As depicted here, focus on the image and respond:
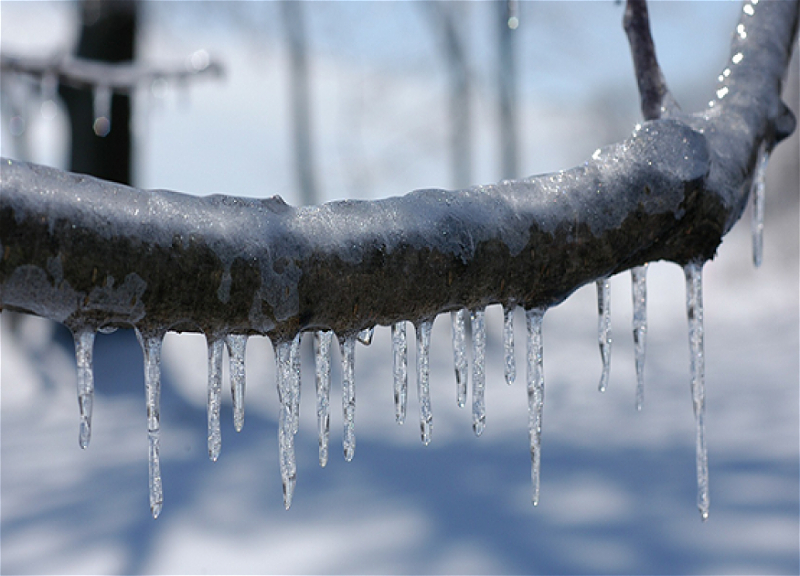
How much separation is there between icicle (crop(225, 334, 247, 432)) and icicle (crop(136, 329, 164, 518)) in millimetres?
142

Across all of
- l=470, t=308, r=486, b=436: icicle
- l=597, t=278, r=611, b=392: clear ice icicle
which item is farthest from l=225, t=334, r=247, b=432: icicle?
l=597, t=278, r=611, b=392: clear ice icicle

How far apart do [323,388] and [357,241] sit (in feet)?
2.69

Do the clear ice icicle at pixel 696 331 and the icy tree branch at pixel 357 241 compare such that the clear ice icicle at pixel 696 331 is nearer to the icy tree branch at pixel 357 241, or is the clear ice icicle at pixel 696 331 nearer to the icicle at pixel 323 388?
the icy tree branch at pixel 357 241

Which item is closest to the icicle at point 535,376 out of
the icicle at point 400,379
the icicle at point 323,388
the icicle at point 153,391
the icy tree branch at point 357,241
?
the icy tree branch at point 357,241

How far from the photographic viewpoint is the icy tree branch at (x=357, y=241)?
886mm

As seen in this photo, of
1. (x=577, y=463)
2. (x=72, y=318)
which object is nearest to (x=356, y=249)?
(x=72, y=318)

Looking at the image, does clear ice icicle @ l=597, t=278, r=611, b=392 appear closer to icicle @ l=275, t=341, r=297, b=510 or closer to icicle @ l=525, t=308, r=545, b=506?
icicle @ l=525, t=308, r=545, b=506

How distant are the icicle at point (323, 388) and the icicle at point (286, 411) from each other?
3.0 inches

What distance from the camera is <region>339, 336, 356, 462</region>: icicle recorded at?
134 cm

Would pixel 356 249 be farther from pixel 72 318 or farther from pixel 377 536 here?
pixel 377 536

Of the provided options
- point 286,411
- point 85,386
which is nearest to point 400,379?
point 286,411

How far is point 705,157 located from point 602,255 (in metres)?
0.30

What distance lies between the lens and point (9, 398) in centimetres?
802

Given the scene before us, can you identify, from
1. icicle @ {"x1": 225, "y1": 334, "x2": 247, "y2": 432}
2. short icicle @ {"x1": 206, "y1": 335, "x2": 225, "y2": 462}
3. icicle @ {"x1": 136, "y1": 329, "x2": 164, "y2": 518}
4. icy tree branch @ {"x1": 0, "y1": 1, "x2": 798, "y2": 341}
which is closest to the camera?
icy tree branch @ {"x1": 0, "y1": 1, "x2": 798, "y2": 341}
